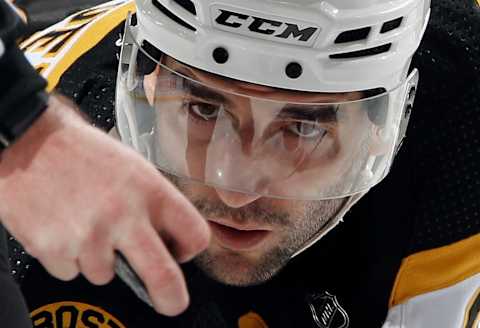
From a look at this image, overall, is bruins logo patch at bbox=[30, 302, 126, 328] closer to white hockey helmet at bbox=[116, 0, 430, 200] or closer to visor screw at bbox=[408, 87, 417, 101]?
white hockey helmet at bbox=[116, 0, 430, 200]

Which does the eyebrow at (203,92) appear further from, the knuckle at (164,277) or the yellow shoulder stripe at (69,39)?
the knuckle at (164,277)

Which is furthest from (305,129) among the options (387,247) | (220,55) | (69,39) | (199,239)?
(199,239)

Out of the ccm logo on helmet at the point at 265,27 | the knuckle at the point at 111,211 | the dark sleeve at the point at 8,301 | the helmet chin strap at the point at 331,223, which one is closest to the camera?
the knuckle at the point at 111,211

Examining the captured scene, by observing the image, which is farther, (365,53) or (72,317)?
(72,317)

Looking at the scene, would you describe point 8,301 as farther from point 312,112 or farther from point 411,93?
point 411,93

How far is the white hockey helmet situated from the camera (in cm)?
99

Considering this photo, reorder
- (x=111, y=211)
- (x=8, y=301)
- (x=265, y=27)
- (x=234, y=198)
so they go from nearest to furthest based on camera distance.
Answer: (x=111, y=211) < (x=8, y=301) < (x=265, y=27) < (x=234, y=198)

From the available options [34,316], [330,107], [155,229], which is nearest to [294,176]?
[330,107]

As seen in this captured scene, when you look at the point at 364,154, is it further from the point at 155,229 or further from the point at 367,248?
the point at 155,229

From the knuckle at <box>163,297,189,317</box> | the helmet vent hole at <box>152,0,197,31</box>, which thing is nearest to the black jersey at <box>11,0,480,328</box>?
the helmet vent hole at <box>152,0,197,31</box>

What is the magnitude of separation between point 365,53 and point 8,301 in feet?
1.62

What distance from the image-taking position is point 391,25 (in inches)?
40.6

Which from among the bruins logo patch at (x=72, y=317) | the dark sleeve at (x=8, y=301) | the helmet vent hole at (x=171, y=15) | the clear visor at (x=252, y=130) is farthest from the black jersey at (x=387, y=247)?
the dark sleeve at (x=8, y=301)

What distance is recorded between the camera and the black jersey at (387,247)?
1.23 m
